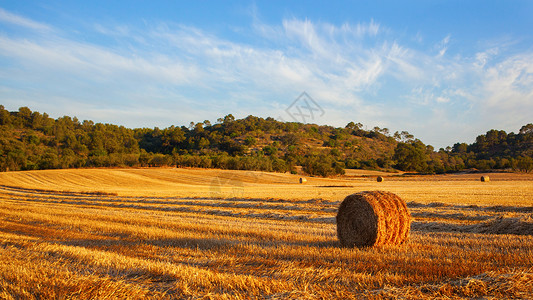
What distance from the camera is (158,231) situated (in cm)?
1012

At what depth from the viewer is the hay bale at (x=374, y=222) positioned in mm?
8008

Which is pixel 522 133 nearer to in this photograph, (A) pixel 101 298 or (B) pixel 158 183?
(B) pixel 158 183

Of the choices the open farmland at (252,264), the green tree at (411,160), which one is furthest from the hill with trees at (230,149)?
the open farmland at (252,264)

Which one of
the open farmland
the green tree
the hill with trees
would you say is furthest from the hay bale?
the green tree

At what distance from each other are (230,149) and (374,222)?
92030mm

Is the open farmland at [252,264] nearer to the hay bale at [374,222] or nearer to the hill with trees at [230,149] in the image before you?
the hay bale at [374,222]

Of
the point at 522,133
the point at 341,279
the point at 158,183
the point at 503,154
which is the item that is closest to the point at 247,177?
the point at 158,183

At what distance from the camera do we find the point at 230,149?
99.1m

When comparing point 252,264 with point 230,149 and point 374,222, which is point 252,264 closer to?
point 374,222

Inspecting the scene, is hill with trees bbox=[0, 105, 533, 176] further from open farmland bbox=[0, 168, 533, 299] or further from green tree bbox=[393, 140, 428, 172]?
open farmland bbox=[0, 168, 533, 299]

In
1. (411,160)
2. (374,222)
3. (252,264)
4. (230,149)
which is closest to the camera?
(252,264)

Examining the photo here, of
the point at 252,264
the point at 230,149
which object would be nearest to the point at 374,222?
the point at 252,264

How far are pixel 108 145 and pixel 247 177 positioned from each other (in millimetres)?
50500

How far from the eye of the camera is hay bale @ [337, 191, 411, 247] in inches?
315
